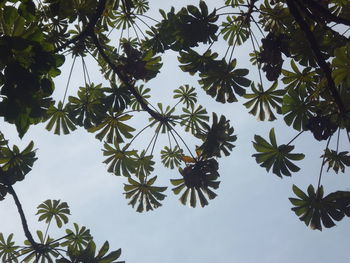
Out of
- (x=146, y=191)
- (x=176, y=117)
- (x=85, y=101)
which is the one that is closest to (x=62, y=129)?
(x=85, y=101)

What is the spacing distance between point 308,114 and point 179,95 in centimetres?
358

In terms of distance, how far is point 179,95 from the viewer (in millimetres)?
7711

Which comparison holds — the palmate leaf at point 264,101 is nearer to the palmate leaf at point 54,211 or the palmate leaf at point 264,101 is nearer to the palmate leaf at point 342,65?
the palmate leaf at point 342,65

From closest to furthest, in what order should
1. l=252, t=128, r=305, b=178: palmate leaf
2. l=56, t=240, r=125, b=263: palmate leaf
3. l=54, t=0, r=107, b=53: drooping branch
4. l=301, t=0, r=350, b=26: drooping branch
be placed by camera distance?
l=301, t=0, r=350, b=26: drooping branch < l=54, t=0, r=107, b=53: drooping branch < l=56, t=240, r=125, b=263: palmate leaf < l=252, t=128, r=305, b=178: palmate leaf

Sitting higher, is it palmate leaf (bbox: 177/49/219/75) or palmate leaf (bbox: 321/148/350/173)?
palmate leaf (bbox: 177/49/219/75)

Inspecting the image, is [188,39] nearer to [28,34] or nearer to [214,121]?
[214,121]

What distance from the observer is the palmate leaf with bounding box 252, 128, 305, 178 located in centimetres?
458

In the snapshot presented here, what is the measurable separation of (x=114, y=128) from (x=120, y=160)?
520mm

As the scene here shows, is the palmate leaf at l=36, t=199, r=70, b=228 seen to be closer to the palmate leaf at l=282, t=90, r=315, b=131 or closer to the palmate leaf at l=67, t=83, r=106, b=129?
the palmate leaf at l=67, t=83, r=106, b=129

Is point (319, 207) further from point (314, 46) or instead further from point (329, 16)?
point (329, 16)

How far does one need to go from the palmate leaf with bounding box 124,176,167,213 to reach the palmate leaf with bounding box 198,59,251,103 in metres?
1.62

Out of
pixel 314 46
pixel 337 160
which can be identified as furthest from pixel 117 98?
pixel 337 160

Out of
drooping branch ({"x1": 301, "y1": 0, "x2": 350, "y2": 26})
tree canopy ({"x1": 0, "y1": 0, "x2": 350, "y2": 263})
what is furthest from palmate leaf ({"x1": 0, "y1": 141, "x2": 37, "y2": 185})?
drooping branch ({"x1": 301, "y1": 0, "x2": 350, "y2": 26})

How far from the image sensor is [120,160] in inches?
217
